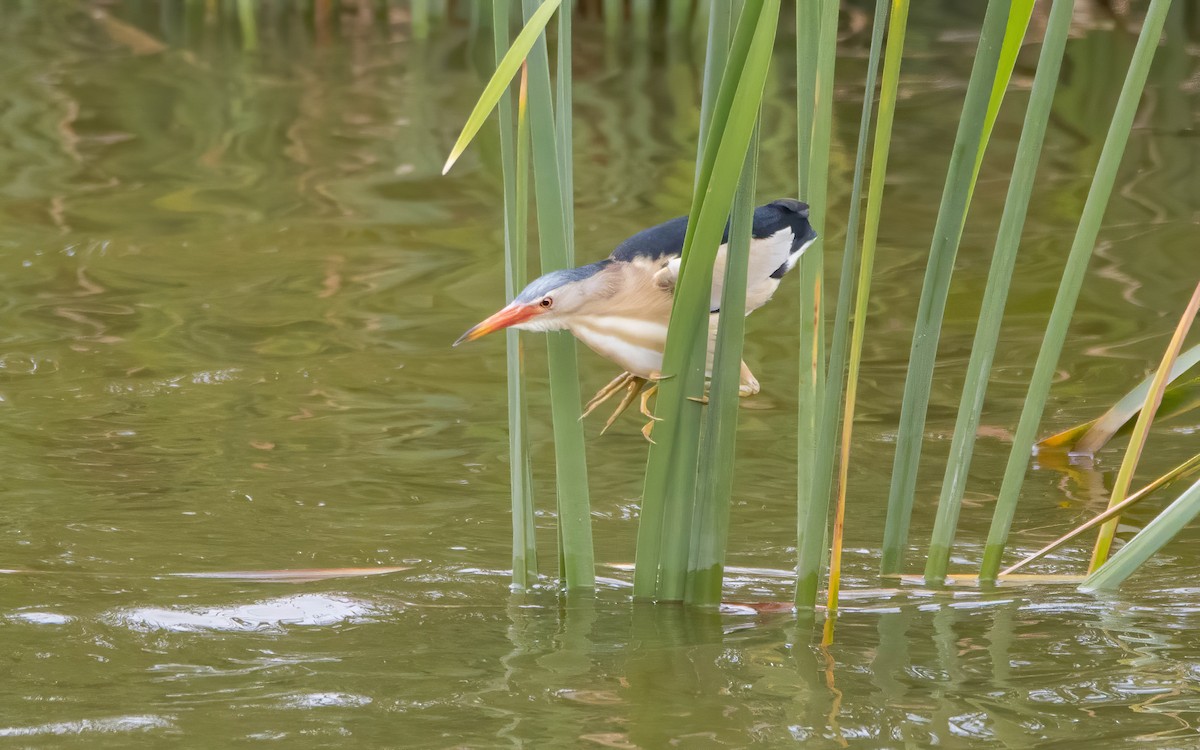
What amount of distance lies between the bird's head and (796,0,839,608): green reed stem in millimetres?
243

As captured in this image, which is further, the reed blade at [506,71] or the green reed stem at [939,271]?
the green reed stem at [939,271]

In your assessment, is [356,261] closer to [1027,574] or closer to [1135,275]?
[1135,275]

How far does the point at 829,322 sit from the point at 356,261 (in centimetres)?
143

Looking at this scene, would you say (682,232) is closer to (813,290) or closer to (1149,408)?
(813,290)

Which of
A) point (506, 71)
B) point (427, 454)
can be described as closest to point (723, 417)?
point (506, 71)

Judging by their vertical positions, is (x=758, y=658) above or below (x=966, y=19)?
below

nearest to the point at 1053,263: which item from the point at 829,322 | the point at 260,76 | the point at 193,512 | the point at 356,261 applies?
the point at 829,322

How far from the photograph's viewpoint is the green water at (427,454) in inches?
67.1

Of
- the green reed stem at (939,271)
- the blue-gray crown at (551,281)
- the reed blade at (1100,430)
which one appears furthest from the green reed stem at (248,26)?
the blue-gray crown at (551,281)

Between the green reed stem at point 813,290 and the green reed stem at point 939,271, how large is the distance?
13 cm

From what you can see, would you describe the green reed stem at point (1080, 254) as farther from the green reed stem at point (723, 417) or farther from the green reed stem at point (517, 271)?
the green reed stem at point (517, 271)

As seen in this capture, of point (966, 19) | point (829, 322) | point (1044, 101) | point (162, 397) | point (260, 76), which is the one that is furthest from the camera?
point (966, 19)

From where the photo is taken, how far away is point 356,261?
4543 mm

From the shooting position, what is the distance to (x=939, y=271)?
5.82 ft
